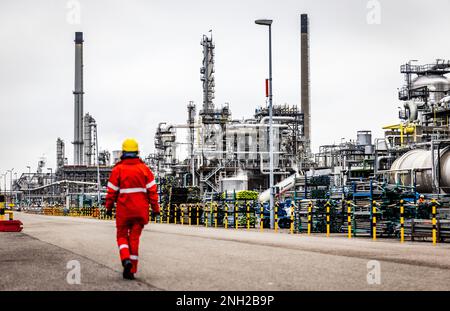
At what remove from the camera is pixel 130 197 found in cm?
865

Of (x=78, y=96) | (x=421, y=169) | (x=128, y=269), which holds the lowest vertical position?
(x=128, y=269)

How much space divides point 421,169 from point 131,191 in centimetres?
3135

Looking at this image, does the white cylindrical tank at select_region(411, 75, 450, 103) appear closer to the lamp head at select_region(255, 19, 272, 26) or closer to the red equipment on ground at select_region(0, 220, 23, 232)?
the lamp head at select_region(255, 19, 272, 26)

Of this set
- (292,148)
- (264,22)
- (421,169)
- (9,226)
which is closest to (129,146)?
(9,226)

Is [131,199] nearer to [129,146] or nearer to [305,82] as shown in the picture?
[129,146]

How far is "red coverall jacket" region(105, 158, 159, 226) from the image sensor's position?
859 cm

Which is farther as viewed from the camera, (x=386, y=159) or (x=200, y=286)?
(x=386, y=159)

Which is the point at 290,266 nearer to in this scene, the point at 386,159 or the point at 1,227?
the point at 1,227

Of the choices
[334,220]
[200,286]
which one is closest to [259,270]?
[200,286]

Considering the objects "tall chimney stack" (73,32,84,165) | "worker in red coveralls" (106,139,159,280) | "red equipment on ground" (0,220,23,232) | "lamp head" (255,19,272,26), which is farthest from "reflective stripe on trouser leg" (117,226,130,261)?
"tall chimney stack" (73,32,84,165)

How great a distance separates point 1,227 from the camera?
24250 mm
